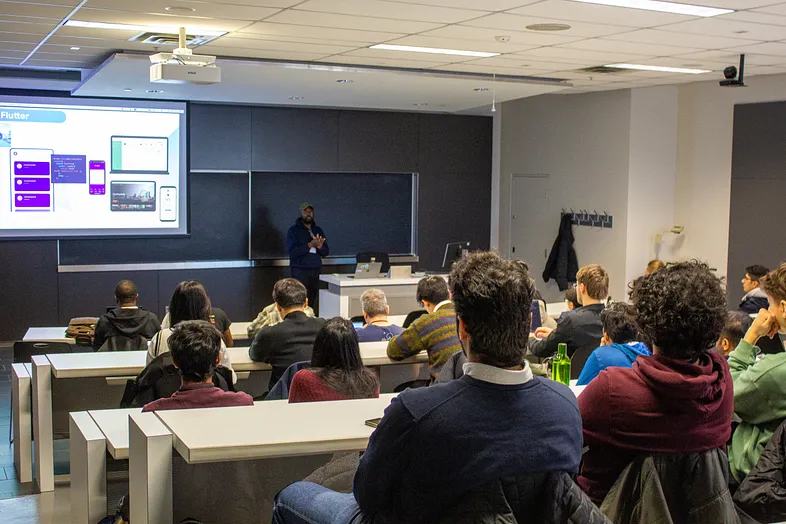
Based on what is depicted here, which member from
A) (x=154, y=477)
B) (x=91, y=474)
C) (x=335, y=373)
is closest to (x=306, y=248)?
(x=335, y=373)

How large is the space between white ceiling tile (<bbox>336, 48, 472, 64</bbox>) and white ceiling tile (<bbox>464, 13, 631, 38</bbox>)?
1.36 metres

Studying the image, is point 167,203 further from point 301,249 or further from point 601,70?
point 601,70

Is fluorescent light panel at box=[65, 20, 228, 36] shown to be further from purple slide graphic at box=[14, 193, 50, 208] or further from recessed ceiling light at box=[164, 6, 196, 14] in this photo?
purple slide graphic at box=[14, 193, 50, 208]

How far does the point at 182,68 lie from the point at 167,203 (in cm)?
435

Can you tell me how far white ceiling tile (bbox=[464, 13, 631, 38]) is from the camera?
19.3 ft

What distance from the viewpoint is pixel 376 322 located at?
5.75m

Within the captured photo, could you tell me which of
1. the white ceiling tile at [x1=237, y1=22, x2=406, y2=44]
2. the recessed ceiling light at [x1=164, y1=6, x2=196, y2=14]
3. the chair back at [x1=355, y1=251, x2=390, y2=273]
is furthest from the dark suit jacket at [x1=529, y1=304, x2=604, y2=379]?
the chair back at [x1=355, y1=251, x2=390, y2=273]

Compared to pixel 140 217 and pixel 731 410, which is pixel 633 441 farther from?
pixel 140 217

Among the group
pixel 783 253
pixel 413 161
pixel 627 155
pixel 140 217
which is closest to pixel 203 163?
pixel 140 217

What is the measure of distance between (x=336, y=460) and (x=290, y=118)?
9086mm

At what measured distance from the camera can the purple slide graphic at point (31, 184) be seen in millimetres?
9820

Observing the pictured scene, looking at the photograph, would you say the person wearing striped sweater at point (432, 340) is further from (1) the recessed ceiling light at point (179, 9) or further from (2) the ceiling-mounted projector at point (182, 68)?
(2) the ceiling-mounted projector at point (182, 68)

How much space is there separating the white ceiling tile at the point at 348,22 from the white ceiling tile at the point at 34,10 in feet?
4.39

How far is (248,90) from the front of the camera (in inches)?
380
